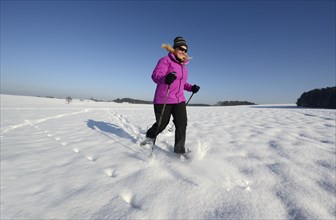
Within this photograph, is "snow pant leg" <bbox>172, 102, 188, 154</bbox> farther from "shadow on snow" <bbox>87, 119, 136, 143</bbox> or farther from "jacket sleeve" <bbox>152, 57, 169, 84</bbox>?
"shadow on snow" <bbox>87, 119, 136, 143</bbox>

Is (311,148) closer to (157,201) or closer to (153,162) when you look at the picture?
(153,162)

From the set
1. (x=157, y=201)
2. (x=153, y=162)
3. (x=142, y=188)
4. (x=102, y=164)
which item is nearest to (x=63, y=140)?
(x=102, y=164)

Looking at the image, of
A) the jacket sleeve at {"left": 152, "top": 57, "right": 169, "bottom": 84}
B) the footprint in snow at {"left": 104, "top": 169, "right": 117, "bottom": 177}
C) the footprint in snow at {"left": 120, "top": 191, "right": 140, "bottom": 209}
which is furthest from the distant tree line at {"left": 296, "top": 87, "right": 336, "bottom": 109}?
the footprint in snow at {"left": 120, "top": 191, "right": 140, "bottom": 209}

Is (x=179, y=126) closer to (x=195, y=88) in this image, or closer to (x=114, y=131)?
(x=195, y=88)

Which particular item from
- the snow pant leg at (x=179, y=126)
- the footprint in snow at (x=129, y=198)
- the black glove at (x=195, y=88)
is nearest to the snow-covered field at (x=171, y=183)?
the footprint in snow at (x=129, y=198)

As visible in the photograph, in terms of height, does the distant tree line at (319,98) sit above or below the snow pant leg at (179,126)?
above

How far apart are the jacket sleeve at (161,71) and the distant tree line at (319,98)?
33.6 metres

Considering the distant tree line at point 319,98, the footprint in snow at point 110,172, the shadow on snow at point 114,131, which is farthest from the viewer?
the distant tree line at point 319,98

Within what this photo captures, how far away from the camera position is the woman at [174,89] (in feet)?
10.7

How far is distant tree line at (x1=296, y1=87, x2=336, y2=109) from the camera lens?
1101 inches

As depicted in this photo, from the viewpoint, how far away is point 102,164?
2.94 m

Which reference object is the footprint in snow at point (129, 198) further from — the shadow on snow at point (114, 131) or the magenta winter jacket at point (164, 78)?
the shadow on snow at point (114, 131)

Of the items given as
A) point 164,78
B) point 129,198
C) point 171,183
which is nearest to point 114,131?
point 164,78

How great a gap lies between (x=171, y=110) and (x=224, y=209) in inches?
80.6
